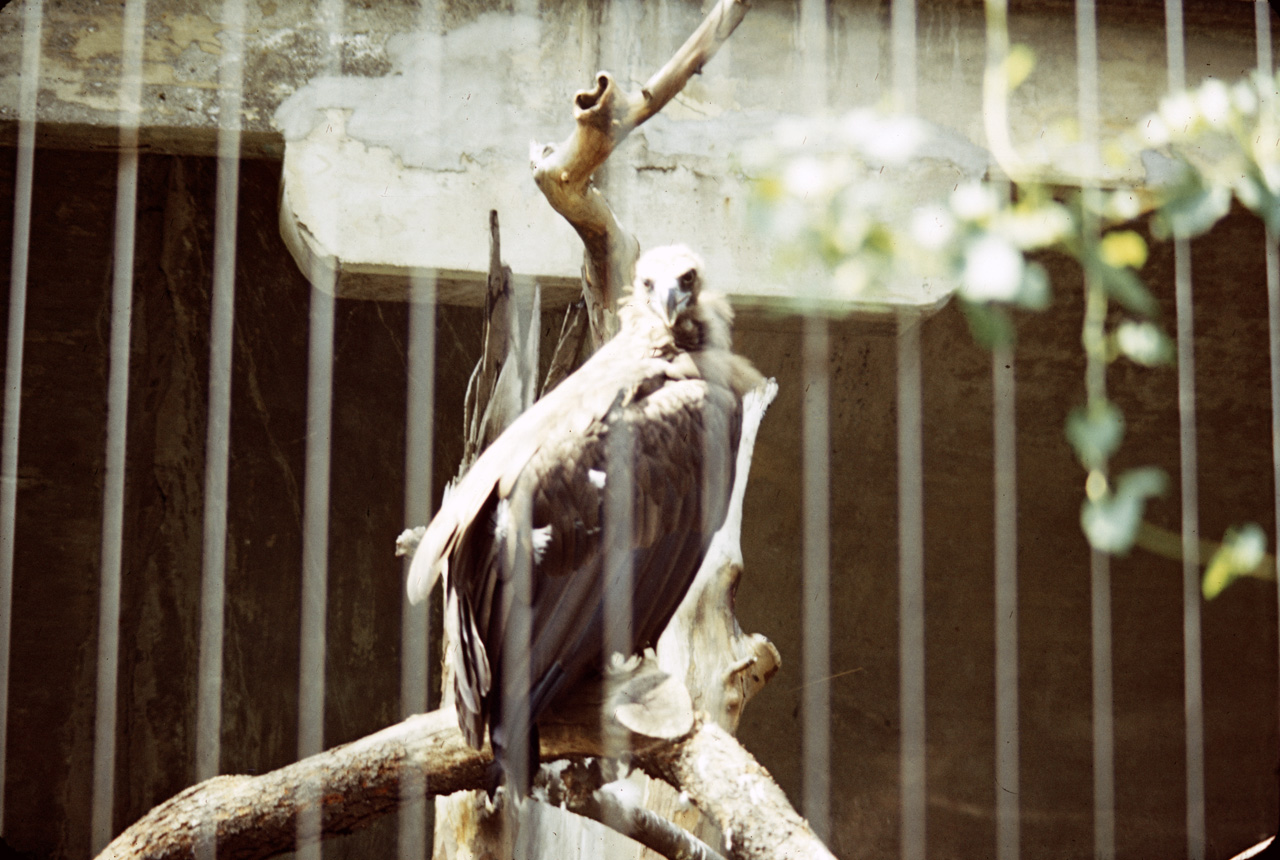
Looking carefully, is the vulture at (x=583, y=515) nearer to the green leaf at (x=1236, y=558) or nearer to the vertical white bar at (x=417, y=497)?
the green leaf at (x=1236, y=558)

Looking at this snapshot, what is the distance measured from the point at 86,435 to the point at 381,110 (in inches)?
89.0

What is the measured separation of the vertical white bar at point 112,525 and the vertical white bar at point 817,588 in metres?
2.93

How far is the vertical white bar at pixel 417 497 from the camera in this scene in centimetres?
443

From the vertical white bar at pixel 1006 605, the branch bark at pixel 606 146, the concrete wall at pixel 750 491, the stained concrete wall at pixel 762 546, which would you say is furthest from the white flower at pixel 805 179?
the vertical white bar at pixel 1006 605

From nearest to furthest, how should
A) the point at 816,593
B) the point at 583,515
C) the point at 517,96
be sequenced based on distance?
the point at 583,515, the point at 517,96, the point at 816,593

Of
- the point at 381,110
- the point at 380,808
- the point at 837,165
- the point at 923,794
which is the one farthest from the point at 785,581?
the point at 837,165

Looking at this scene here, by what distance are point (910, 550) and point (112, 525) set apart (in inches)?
138

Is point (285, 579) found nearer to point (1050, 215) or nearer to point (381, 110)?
point (381, 110)

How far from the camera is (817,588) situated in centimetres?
496

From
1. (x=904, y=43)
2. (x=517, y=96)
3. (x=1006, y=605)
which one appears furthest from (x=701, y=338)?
(x=1006, y=605)

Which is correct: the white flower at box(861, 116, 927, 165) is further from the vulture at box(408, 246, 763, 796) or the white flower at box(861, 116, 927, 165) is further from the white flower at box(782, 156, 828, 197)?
the vulture at box(408, 246, 763, 796)

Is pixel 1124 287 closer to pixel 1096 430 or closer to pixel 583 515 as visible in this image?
pixel 1096 430

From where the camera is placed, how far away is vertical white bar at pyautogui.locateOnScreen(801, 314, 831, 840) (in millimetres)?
4887

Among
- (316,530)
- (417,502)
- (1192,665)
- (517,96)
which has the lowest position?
Result: (1192,665)
